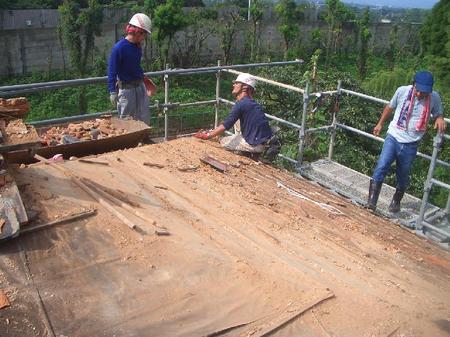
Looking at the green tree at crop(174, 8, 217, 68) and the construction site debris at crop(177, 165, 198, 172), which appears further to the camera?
the green tree at crop(174, 8, 217, 68)

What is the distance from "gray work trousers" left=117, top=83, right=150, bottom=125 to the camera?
638cm

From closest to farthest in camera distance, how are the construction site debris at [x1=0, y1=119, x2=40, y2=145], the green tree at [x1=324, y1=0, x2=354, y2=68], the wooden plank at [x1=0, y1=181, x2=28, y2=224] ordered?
the wooden plank at [x1=0, y1=181, x2=28, y2=224]
the construction site debris at [x1=0, y1=119, x2=40, y2=145]
the green tree at [x1=324, y1=0, x2=354, y2=68]

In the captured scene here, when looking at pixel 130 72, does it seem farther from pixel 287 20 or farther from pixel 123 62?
pixel 287 20

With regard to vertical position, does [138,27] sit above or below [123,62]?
above

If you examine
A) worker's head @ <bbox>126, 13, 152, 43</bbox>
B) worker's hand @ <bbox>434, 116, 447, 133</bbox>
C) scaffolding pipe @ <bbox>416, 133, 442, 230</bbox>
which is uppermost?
worker's head @ <bbox>126, 13, 152, 43</bbox>

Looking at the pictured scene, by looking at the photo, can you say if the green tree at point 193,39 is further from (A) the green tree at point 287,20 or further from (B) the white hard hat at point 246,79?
(B) the white hard hat at point 246,79

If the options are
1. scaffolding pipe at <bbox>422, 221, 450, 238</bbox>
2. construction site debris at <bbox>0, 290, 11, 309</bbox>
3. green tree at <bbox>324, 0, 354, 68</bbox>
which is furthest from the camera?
green tree at <bbox>324, 0, 354, 68</bbox>

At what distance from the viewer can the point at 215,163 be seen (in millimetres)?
5473

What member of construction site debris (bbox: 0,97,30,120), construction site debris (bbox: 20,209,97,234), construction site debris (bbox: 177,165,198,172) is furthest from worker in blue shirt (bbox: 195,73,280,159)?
construction site debris (bbox: 20,209,97,234)

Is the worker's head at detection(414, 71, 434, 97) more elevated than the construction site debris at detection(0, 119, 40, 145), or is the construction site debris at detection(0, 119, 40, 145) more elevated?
the worker's head at detection(414, 71, 434, 97)

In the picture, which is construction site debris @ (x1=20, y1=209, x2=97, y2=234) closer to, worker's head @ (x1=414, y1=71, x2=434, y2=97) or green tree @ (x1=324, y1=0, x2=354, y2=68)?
worker's head @ (x1=414, y1=71, x2=434, y2=97)

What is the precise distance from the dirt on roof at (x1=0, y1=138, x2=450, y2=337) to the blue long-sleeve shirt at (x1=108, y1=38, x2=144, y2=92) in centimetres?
171

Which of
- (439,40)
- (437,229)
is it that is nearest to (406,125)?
(437,229)

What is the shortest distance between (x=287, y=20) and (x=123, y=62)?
20474 millimetres
